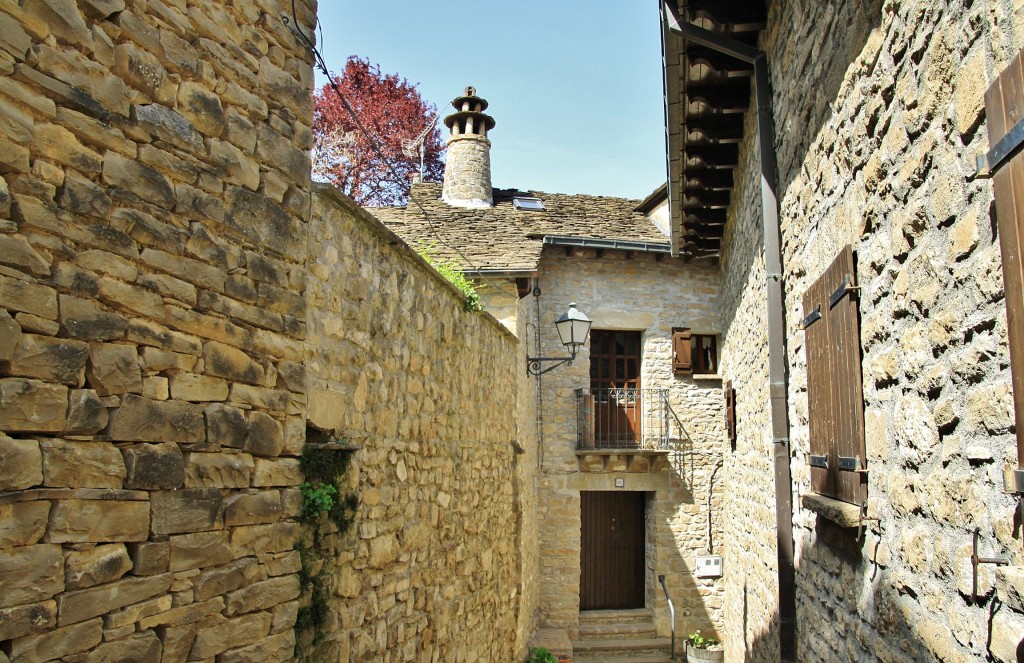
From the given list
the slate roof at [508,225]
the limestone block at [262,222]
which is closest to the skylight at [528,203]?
the slate roof at [508,225]

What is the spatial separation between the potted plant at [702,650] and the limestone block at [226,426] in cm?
913

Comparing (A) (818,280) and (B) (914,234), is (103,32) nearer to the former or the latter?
(B) (914,234)

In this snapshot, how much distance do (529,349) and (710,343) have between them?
2.97m

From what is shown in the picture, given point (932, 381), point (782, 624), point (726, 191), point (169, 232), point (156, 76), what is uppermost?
point (726, 191)

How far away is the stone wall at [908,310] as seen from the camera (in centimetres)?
245

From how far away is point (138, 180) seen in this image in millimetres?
2814

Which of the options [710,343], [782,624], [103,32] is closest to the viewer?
[103,32]

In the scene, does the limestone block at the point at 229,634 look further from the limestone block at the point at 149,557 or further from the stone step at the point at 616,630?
the stone step at the point at 616,630

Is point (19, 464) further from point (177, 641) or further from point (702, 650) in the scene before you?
point (702, 650)

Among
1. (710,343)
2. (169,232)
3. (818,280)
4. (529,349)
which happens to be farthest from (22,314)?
(710,343)

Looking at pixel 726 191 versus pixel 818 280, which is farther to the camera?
→ pixel 726 191

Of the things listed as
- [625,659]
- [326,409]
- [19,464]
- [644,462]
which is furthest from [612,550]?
[19,464]

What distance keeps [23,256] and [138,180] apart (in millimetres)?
524

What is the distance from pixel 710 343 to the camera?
12.9 m
